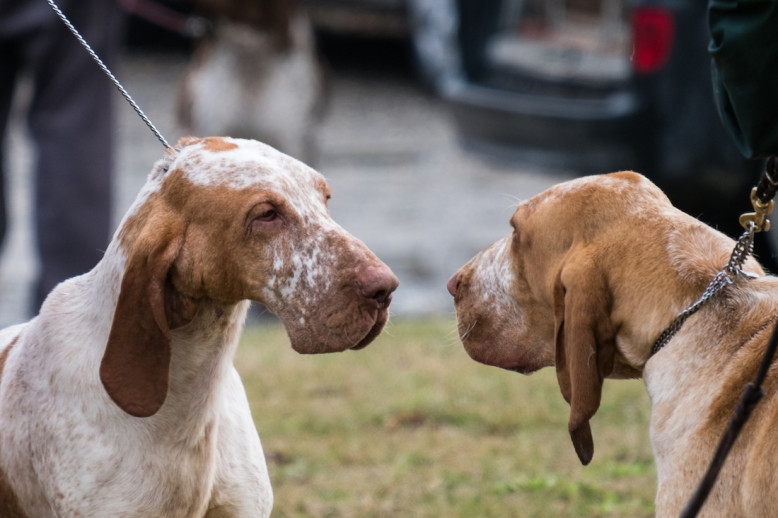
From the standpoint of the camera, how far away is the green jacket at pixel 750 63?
9.10 feet

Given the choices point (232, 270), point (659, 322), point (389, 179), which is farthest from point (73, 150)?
point (389, 179)

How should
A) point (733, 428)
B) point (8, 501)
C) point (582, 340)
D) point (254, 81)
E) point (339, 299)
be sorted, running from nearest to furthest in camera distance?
point (733, 428) → point (582, 340) → point (339, 299) → point (8, 501) → point (254, 81)

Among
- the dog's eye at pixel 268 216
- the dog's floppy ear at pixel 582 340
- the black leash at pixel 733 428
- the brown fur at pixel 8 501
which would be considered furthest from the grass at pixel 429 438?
the black leash at pixel 733 428

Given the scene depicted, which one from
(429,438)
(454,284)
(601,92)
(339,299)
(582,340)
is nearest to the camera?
(582,340)

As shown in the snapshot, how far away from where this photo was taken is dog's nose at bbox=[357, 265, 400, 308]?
2.90 meters

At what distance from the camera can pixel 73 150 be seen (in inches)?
221

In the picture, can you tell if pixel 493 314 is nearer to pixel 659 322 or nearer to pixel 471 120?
pixel 659 322

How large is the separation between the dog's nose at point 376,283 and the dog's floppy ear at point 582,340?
1.33ft

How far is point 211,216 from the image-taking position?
9.61ft

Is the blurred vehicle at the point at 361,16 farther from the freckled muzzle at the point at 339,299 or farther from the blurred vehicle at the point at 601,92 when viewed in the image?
the freckled muzzle at the point at 339,299

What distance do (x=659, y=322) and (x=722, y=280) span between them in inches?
6.9

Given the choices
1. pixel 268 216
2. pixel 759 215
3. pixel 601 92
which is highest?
pixel 759 215

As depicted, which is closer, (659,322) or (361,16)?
(659,322)

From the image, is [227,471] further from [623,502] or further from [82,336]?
[623,502]
